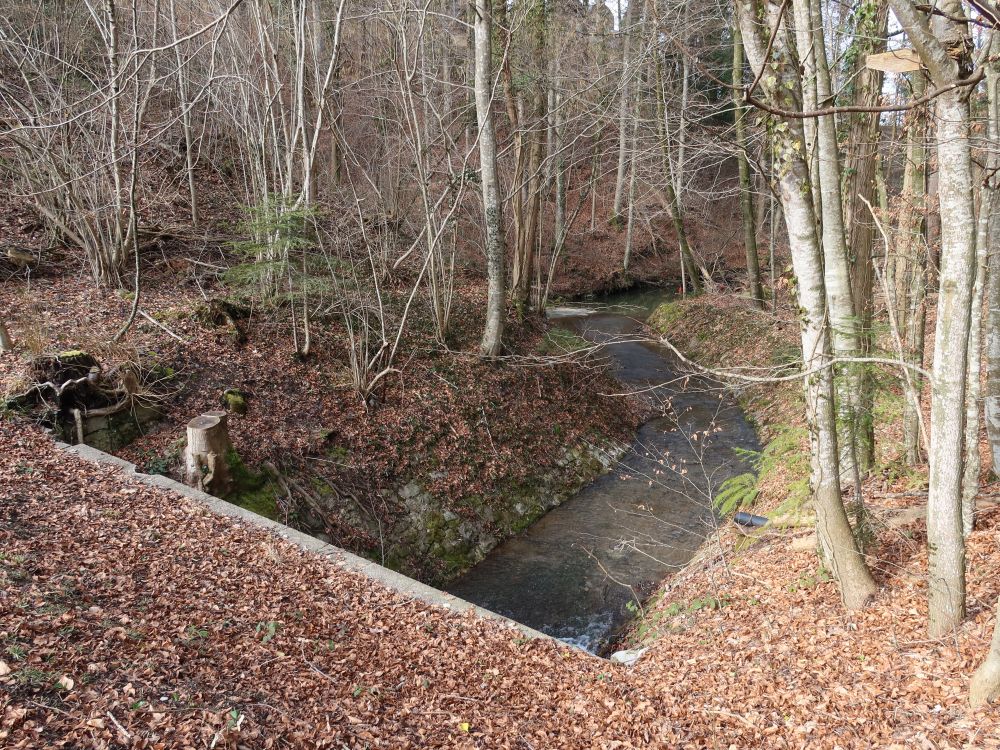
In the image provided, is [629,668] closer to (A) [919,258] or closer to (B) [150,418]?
(A) [919,258]

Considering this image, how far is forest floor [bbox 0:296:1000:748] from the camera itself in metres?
3.38

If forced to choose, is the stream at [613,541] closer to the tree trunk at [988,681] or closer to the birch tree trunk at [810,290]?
the birch tree trunk at [810,290]

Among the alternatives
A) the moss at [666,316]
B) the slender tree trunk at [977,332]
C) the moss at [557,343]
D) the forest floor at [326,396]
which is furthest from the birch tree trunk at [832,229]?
the moss at [666,316]

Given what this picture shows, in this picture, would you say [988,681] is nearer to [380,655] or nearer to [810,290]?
[810,290]

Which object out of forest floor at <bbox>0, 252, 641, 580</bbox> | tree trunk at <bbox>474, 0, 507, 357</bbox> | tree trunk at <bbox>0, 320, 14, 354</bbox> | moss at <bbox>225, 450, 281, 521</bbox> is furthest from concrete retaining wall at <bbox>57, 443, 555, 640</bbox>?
tree trunk at <bbox>474, 0, 507, 357</bbox>

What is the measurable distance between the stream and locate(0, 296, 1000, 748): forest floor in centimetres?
139

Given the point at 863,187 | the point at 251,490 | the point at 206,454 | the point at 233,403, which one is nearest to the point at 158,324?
the point at 233,403

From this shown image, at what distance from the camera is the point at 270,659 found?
4055 mm

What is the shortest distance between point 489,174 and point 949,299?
7921mm

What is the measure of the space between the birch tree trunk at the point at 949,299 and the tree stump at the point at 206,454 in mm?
6450

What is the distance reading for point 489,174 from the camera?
33.7 ft

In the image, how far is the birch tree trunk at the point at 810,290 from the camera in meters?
4.07

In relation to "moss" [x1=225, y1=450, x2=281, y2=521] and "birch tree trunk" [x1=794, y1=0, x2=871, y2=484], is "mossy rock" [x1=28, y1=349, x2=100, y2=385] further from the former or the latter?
"birch tree trunk" [x1=794, y1=0, x2=871, y2=484]

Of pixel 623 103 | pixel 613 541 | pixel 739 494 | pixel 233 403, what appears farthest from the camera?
pixel 623 103
